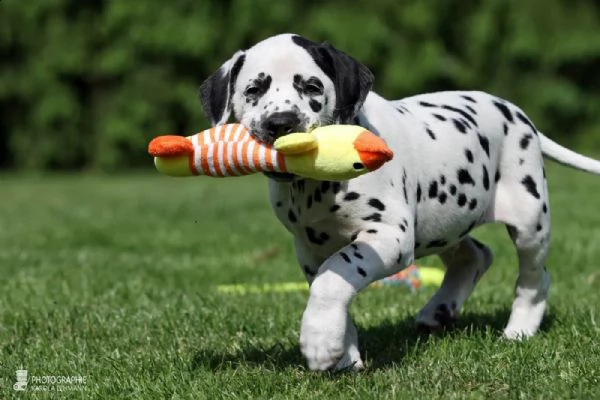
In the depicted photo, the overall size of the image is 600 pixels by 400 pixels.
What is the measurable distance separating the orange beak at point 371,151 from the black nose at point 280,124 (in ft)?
0.94

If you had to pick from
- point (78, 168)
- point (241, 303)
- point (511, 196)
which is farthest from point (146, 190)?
point (511, 196)

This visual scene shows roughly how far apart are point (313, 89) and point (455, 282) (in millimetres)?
1823

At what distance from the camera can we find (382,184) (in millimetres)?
4266

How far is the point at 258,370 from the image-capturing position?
167 inches

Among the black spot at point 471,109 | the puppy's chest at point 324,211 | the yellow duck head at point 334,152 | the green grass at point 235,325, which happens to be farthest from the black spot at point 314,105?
the black spot at point 471,109

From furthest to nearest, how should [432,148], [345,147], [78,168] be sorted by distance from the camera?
[78,168] < [432,148] < [345,147]

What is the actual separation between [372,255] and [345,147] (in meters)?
0.54

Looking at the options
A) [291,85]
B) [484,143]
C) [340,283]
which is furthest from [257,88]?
[484,143]

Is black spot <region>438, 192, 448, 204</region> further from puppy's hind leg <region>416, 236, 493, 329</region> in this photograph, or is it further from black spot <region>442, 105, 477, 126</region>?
puppy's hind leg <region>416, 236, 493, 329</region>

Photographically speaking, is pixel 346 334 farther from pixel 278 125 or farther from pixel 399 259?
pixel 278 125

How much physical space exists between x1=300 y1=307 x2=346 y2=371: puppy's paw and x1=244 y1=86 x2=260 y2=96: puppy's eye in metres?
0.95

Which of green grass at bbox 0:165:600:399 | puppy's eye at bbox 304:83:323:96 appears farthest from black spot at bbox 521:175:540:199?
puppy's eye at bbox 304:83:323:96

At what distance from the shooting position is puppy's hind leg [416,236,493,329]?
5301 mm

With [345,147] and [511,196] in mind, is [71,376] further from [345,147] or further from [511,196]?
[511,196]
